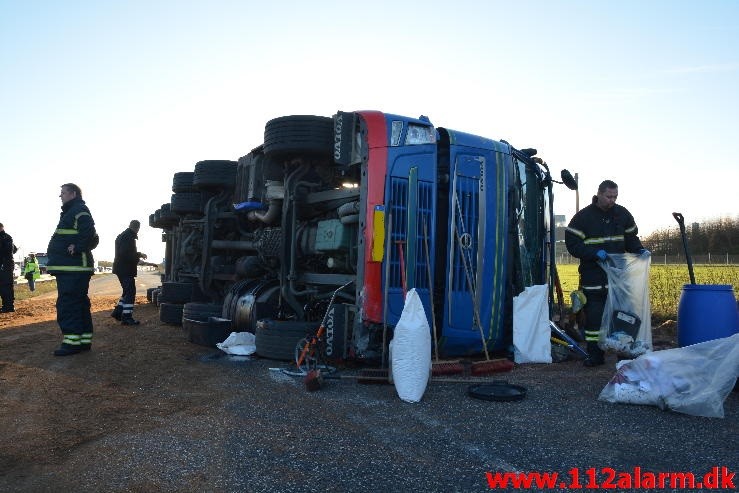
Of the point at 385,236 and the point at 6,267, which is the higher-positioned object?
the point at 385,236

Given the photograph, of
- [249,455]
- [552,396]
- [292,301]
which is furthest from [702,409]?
[292,301]

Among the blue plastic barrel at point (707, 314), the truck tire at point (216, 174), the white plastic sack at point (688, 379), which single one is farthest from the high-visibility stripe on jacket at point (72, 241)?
the blue plastic barrel at point (707, 314)

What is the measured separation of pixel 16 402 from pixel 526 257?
474 centimetres

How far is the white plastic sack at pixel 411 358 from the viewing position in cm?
391

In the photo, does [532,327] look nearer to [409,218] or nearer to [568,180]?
[409,218]

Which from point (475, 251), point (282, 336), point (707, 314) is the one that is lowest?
point (282, 336)

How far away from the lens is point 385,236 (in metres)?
5.10

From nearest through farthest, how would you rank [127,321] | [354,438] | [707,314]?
[354,438] → [707,314] → [127,321]

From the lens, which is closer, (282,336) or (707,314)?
(707,314)

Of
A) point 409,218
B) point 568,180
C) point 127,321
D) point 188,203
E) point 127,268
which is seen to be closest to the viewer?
point 409,218

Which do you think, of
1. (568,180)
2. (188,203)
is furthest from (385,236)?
(188,203)

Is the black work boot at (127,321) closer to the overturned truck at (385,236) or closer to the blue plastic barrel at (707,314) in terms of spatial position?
the overturned truck at (385,236)

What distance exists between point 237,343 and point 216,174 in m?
3.85

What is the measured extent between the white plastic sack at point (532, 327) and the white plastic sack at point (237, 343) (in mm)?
2708
